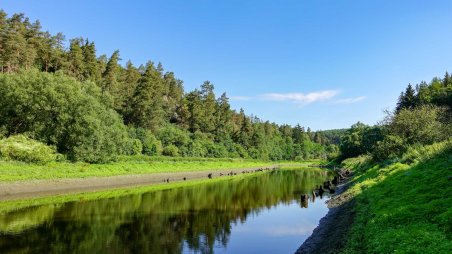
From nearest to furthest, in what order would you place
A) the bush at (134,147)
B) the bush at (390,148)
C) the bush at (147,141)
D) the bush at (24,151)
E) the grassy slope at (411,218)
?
the grassy slope at (411,218) < the bush at (24,151) < the bush at (390,148) < the bush at (134,147) < the bush at (147,141)

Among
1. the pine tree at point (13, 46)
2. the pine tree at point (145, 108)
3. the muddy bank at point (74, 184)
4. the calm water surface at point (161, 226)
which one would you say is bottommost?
the calm water surface at point (161, 226)

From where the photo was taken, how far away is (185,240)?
83.4ft

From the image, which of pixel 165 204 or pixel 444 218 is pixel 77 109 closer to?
pixel 165 204

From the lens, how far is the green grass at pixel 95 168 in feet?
149

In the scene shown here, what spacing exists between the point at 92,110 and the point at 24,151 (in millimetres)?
16965

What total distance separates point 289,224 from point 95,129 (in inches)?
1803

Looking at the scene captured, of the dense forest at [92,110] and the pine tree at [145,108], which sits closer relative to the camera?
the dense forest at [92,110]

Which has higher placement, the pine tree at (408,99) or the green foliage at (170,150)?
the pine tree at (408,99)

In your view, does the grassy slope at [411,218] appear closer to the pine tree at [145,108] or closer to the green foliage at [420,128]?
the green foliage at [420,128]

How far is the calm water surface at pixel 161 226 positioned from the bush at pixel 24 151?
1659 centimetres

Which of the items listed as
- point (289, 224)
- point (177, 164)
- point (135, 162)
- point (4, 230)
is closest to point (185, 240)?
point (289, 224)

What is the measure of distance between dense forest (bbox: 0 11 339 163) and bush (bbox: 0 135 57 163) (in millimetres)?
134

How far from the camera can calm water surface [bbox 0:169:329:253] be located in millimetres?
23672

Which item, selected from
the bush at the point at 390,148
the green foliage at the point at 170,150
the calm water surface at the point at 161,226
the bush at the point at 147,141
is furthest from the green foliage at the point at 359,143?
the calm water surface at the point at 161,226
